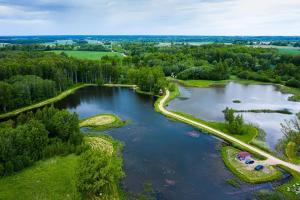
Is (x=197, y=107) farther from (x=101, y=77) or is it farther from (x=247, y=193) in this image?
(x=101, y=77)

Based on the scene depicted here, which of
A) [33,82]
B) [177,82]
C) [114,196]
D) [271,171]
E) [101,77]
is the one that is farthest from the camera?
[177,82]

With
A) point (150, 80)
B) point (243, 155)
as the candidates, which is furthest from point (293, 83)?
point (243, 155)

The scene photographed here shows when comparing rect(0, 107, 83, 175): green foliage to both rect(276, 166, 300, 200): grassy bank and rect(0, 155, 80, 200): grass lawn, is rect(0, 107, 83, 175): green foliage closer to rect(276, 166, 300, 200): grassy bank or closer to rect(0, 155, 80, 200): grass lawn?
rect(0, 155, 80, 200): grass lawn

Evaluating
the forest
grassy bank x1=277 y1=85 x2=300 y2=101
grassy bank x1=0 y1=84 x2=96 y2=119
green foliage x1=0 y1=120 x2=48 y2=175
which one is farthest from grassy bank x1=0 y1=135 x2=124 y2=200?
grassy bank x1=277 y1=85 x2=300 y2=101

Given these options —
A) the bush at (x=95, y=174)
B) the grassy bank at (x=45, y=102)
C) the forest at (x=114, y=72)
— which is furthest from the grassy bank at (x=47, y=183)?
the forest at (x=114, y=72)

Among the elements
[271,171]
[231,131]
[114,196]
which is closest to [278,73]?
[231,131]

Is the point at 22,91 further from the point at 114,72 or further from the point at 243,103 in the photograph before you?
the point at 243,103

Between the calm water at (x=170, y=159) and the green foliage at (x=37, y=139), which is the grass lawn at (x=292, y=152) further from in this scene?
the green foliage at (x=37, y=139)
